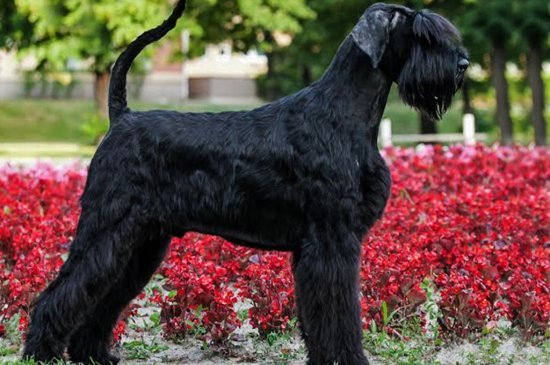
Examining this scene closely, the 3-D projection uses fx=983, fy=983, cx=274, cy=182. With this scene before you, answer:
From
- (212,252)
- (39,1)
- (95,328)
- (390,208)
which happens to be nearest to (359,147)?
(95,328)

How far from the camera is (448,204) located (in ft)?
27.9

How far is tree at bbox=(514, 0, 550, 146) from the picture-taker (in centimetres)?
2473

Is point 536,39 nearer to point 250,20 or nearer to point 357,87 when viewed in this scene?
point 250,20

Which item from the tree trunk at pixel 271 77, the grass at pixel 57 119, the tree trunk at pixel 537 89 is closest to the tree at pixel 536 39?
the tree trunk at pixel 537 89

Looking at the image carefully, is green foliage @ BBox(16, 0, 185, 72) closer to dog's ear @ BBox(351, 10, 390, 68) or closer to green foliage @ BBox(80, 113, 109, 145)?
green foliage @ BBox(80, 113, 109, 145)

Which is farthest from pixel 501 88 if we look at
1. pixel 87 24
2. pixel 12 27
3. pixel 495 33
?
pixel 12 27

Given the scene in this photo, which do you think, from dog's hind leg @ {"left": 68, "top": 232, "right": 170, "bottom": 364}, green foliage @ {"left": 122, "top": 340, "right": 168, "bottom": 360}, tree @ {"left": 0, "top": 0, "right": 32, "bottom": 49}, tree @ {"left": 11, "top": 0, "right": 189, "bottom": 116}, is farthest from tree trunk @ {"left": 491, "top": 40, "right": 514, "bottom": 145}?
dog's hind leg @ {"left": 68, "top": 232, "right": 170, "bottom": 364}

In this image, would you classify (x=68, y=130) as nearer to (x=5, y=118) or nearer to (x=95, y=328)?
(x=5, y=118)

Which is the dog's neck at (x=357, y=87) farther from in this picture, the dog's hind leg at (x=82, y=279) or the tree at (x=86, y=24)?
the tree at (x=86, y=24)

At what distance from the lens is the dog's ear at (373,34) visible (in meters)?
4.60

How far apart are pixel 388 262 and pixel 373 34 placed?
1980 millimetres

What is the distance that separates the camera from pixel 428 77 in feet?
15.2

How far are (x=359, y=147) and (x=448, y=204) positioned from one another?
407 cm

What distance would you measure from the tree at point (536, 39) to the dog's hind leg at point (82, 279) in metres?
21.2
